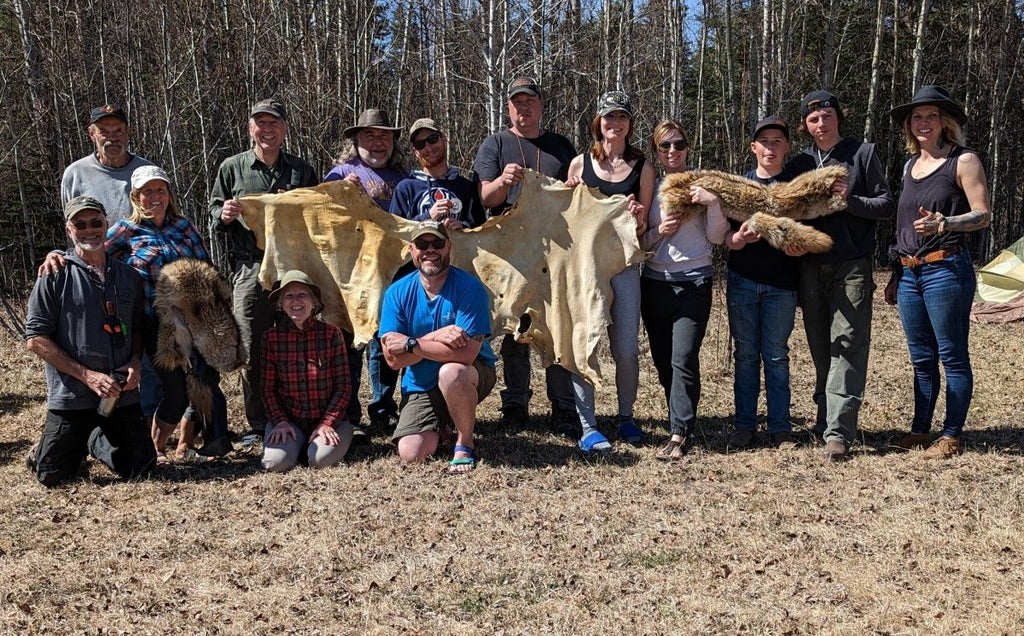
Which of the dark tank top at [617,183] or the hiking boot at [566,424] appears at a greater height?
the dark tank top at [617,183]

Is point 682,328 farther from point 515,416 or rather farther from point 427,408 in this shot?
point 427,408

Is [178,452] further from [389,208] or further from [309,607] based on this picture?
[309,607]

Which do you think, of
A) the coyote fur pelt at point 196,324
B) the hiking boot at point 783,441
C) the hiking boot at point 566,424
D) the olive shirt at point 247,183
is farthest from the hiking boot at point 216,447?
the hiking boot at point 783,441

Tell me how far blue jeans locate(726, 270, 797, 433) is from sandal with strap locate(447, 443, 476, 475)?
6.46 feet

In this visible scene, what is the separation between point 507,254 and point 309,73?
23.3 feet

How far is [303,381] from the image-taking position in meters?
6.20

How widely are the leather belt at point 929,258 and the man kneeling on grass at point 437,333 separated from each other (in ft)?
9.04

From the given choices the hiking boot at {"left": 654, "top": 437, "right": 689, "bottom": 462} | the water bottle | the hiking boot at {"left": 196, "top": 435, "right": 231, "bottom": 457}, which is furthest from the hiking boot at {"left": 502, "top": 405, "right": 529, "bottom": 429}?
the water bottle

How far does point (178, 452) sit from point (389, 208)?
2.24 meters

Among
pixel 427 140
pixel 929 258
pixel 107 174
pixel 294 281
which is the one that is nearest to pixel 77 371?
pixel 294 281

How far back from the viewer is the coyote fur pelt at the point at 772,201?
19.2 feet

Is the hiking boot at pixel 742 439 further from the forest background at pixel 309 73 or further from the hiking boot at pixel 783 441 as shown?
the forest background at pixel 309 73

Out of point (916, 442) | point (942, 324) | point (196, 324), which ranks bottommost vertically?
point (916, 442)

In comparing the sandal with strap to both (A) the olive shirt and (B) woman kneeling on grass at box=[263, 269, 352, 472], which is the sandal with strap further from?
(A) the olive shirt
